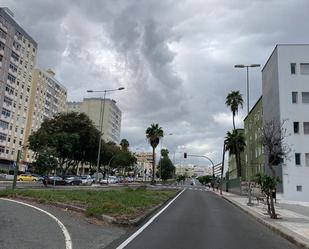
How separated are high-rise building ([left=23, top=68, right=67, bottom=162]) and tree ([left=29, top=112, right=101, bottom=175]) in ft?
112

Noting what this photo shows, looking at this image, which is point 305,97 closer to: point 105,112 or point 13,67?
point 13,67

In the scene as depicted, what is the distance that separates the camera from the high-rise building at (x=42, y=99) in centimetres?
10988

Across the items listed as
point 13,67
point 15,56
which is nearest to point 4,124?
point 13,67

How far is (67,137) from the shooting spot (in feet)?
213

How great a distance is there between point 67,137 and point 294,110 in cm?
3676

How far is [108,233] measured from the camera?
455 inches

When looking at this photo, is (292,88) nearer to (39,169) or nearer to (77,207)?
(39,169)

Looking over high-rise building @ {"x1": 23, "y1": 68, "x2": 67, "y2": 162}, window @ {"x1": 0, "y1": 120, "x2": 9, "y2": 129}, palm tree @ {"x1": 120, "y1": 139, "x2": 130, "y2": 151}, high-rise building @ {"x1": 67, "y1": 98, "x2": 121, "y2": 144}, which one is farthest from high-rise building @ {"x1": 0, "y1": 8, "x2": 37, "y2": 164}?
high-rise building @ {"x1": 67, "y1": 98, "x2": 121, "y2": 144}

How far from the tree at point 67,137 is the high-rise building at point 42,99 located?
34193 millimetres

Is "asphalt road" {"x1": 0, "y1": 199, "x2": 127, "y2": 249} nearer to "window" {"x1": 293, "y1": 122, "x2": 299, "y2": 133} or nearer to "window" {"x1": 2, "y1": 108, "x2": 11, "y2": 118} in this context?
"window" {"x1": 293, "y1": 122, "x2": 299, "y2": 133}

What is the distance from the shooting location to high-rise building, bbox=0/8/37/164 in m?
87.9

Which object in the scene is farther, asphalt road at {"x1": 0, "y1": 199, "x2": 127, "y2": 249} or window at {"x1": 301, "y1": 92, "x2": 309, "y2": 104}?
window at {"x1": 301, "y1": 92, "x2": 309, "y2": 104}

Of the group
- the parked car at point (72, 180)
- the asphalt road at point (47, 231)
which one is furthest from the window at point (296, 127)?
the asphalt road at point (47, 231)

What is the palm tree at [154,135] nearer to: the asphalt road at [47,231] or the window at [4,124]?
the window at [4,124]
